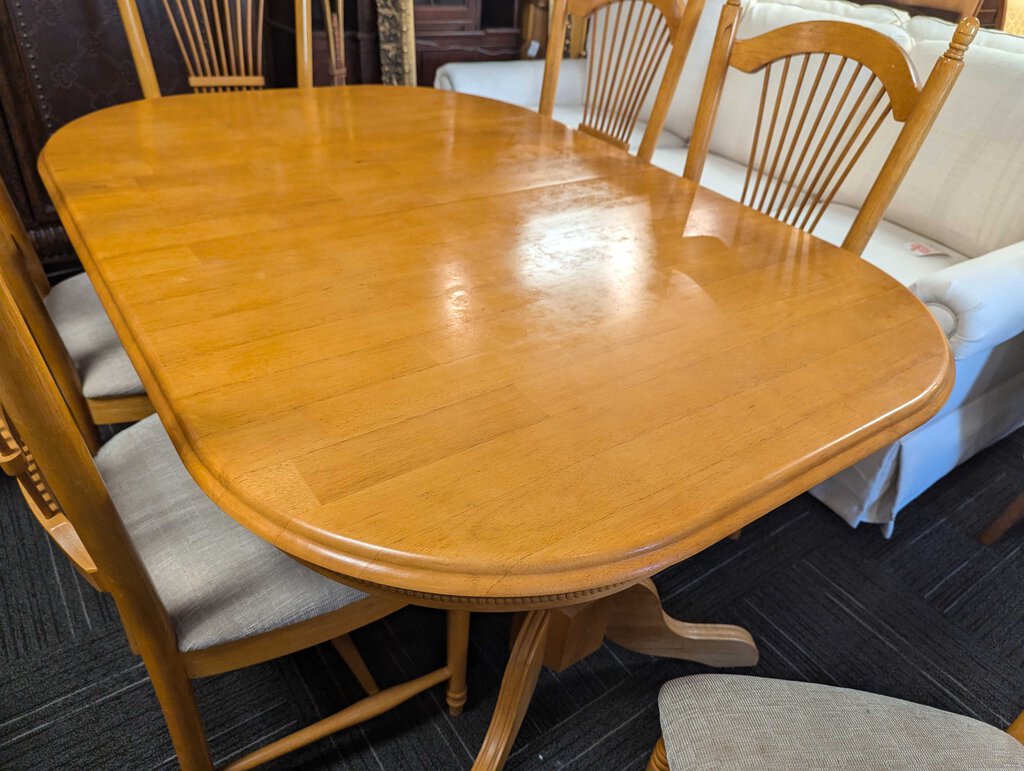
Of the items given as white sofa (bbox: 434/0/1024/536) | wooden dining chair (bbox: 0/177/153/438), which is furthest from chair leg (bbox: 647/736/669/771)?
wooden dining chair (bbox: 0/177/153/438)

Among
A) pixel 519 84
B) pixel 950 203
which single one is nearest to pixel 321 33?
pixel 519 84

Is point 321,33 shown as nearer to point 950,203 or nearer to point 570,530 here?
point 950,203


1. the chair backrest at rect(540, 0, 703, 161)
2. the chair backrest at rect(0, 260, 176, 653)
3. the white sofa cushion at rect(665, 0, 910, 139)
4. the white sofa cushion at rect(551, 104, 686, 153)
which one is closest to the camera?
the chair backrest at rect(0, 260, 176, 653)

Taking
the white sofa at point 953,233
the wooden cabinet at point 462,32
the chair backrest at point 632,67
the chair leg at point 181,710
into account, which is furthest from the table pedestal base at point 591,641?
the wooden cabinet at point 462,32

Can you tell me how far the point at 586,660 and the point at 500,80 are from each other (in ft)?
7.14

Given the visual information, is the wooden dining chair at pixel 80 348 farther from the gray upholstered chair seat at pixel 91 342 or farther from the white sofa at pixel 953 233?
the white sofa at pixel 953 233

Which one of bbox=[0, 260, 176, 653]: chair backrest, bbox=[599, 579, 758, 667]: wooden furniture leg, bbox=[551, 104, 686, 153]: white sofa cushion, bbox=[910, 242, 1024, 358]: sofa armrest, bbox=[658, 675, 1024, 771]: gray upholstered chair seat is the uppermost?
bbox=[0, 260, 176, 653]: chair backrest

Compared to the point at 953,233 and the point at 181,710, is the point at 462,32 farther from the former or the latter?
the point at 181,710

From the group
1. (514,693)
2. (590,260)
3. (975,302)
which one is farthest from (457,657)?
(975,302)

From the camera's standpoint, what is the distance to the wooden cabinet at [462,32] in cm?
294

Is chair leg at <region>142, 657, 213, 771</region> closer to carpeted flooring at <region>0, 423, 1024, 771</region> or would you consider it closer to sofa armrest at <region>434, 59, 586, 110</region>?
carpeted flooring at <region>0, 423, 1024, 771</region>

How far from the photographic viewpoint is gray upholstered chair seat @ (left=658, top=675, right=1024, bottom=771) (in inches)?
29.9

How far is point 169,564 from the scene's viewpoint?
2.88 ft

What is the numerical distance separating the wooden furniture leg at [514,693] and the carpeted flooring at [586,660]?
0.09m
